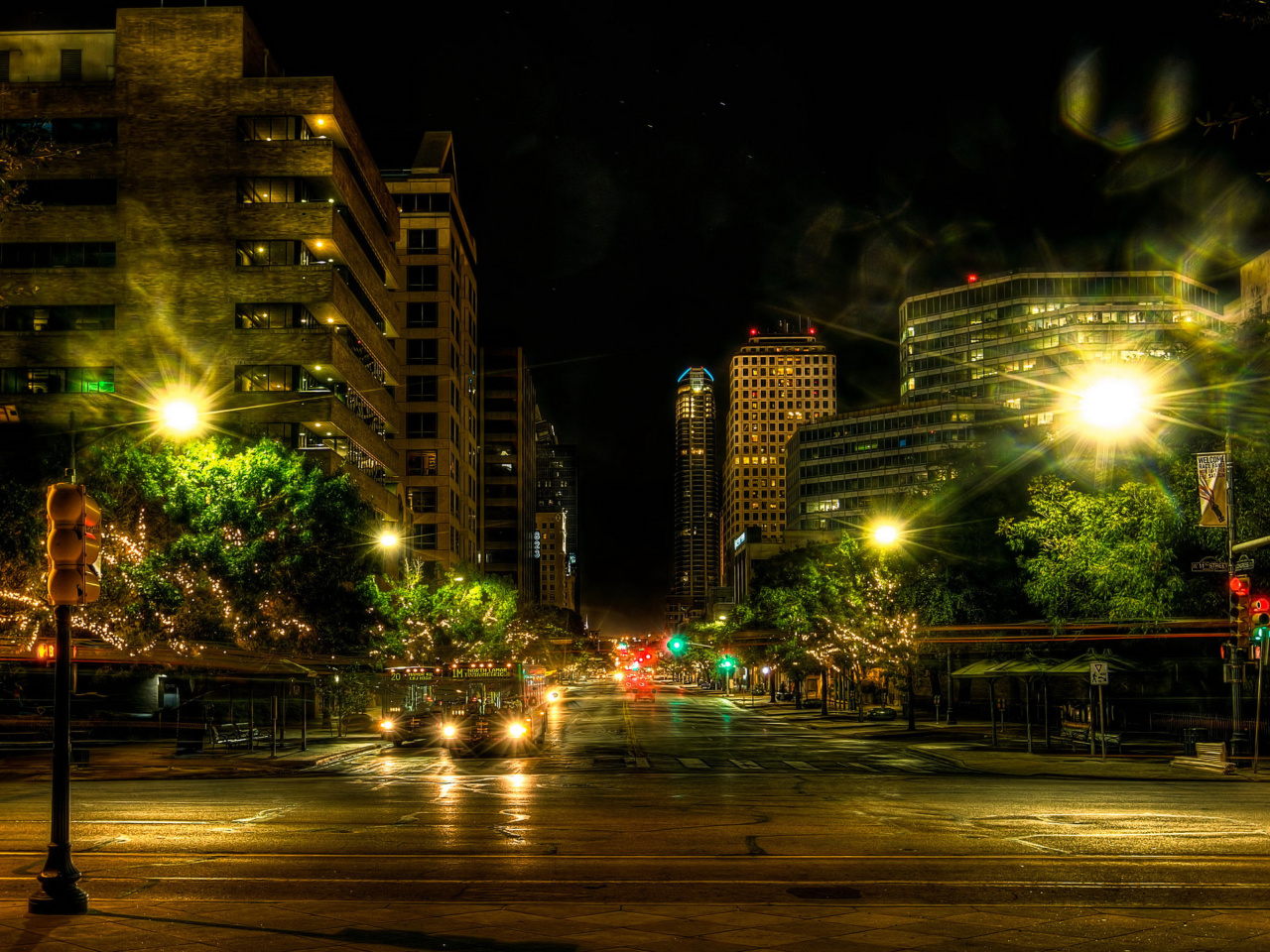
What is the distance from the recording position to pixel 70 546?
12.7 meters

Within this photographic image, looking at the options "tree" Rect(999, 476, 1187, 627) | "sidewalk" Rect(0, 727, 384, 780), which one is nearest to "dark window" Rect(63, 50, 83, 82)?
"sidewalk" Rect(0, 727, 384, 780)

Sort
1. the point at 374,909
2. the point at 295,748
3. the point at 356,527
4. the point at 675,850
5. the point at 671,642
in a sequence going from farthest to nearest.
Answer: the point at 671,642 → the point at 356,527 → the point at 295,748 → the point at 675,850 → the point at 374,909

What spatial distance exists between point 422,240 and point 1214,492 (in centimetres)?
8906

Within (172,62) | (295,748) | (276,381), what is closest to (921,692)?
(276,381)

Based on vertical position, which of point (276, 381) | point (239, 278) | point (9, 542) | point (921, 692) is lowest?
point (921, 692)

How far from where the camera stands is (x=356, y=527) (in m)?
50.0

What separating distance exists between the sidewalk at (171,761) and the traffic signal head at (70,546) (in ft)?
63.6

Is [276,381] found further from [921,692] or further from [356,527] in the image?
[921,692]

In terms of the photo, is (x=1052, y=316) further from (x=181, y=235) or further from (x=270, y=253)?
(x=181, y=235)

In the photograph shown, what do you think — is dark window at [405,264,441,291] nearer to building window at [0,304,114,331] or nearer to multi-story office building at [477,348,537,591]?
building window at [0,304,114,331]

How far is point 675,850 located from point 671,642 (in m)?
89.8

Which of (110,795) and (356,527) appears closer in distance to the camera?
(110,795)

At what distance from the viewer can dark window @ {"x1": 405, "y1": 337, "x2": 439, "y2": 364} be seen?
4213 inches

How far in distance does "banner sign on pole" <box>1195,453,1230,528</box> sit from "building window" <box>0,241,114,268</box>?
5900 centimetres
